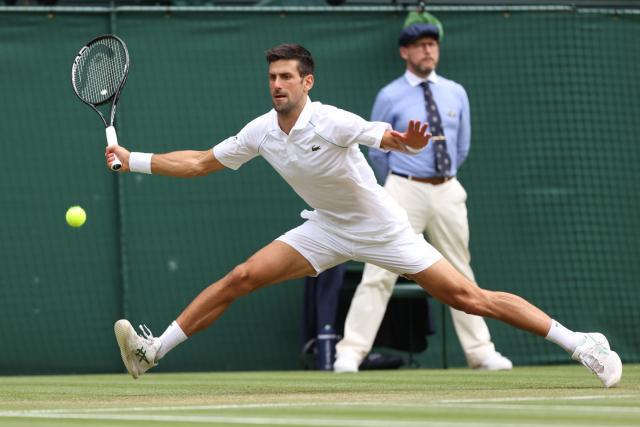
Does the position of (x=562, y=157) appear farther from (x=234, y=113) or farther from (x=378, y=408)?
(x=378, y=408)

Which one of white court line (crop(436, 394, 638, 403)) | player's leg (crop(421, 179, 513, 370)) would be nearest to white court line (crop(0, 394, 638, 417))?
white court line (crop(436, 394, 638, 403))

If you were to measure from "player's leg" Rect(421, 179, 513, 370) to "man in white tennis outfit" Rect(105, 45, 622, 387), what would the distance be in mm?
2541

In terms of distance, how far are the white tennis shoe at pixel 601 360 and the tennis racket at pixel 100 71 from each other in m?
2.91

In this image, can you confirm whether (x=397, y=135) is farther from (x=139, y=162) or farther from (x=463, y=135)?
(x=463, y=135)

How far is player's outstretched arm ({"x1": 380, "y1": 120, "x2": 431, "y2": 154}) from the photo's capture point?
6848mm

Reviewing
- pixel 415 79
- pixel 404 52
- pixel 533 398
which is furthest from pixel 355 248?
pixel 404 52

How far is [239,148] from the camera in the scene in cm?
770

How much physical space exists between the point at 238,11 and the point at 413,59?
1.58m

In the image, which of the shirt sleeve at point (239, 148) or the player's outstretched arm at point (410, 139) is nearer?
the player's outstretched arm at point (410, 139)

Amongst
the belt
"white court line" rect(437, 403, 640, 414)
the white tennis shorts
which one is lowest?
"white court line" rect(437, 403, 640, 414)

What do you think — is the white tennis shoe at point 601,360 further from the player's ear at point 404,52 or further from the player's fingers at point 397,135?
the player's ear at point 404,52

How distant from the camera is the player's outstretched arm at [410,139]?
6848 mm

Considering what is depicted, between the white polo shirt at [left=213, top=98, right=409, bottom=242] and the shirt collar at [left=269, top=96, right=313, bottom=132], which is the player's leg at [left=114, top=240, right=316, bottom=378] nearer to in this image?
the white polo shirt at [left=213, top=98, right=409, bottom=242]

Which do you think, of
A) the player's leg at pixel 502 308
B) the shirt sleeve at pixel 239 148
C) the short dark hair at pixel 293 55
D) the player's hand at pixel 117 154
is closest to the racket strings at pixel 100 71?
the player's hand at pixel 117 154
